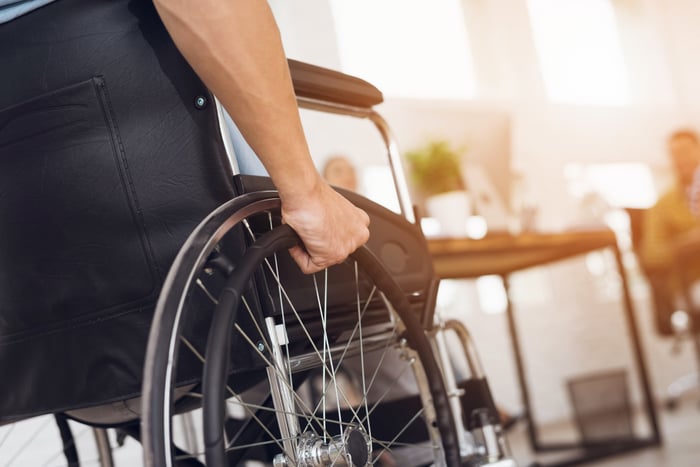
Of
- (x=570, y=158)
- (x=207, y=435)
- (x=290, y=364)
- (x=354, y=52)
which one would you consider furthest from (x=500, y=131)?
(x=207, y=435)

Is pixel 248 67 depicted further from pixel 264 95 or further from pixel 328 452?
pixel 328 452

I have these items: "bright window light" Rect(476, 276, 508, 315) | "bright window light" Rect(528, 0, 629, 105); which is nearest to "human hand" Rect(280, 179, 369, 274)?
"bright window light" Rect(476, 276, 508, 315)

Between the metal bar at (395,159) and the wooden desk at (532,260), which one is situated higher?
the metal bar at (395,159)

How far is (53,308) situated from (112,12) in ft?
1.20

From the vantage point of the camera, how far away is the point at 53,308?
969 mm

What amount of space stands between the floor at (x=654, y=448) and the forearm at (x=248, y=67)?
1.53 metres

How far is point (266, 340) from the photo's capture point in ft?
2.89

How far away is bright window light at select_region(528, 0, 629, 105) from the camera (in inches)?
185

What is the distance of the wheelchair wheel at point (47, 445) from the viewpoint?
1.30 metres

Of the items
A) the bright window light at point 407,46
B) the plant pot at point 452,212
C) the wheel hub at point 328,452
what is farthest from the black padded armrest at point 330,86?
the bright window light at point 407,46

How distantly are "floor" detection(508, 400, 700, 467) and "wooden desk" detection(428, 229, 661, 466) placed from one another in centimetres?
5

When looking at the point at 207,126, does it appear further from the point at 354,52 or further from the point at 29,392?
the point at 354,52

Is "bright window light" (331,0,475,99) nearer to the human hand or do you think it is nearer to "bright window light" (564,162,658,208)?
"bright window light" (564,162,658,208)

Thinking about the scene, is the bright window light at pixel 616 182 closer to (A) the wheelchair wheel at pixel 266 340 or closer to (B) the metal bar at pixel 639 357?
(B) the metal bar at pixel 639 357
